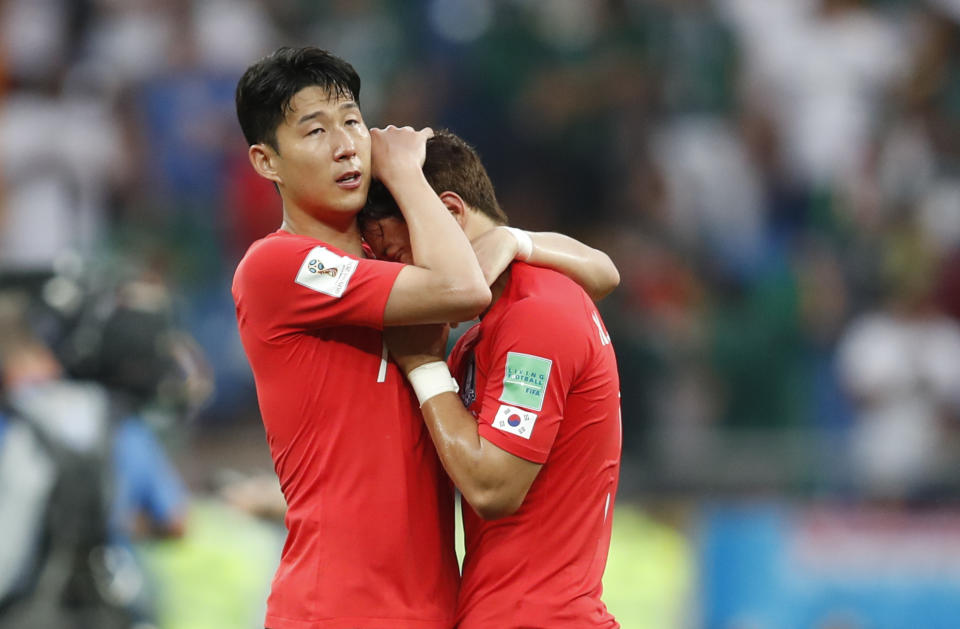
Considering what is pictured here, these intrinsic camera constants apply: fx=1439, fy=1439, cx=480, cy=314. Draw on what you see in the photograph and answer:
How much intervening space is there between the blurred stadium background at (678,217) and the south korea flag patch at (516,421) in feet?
13.0

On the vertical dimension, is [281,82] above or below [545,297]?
above

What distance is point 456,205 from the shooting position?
3781 millimetres

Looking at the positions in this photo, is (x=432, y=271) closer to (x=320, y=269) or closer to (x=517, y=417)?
(x=320, y=269)

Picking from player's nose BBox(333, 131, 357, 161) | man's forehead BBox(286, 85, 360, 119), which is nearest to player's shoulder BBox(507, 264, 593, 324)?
player's nose BBox(333, 131, 357, 161)

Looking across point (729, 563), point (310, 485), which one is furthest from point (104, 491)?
point (729, 563)

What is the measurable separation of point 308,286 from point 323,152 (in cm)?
35

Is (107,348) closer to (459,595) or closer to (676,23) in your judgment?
(459,595)

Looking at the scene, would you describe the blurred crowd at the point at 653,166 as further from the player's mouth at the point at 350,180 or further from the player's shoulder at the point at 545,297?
the player's mouth at the point at 350,180

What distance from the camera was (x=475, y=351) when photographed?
373 centimetres

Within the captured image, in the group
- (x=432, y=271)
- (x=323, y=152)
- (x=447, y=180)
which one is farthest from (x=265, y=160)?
(x=432, y=271)

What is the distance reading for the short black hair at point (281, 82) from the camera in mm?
3658

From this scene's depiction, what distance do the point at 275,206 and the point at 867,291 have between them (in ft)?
12.8

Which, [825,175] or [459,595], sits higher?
[825,175]

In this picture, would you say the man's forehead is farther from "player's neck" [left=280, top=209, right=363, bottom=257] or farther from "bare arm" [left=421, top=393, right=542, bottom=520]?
"bare arm" [left=421, top=393, right=542, bottom=520]
